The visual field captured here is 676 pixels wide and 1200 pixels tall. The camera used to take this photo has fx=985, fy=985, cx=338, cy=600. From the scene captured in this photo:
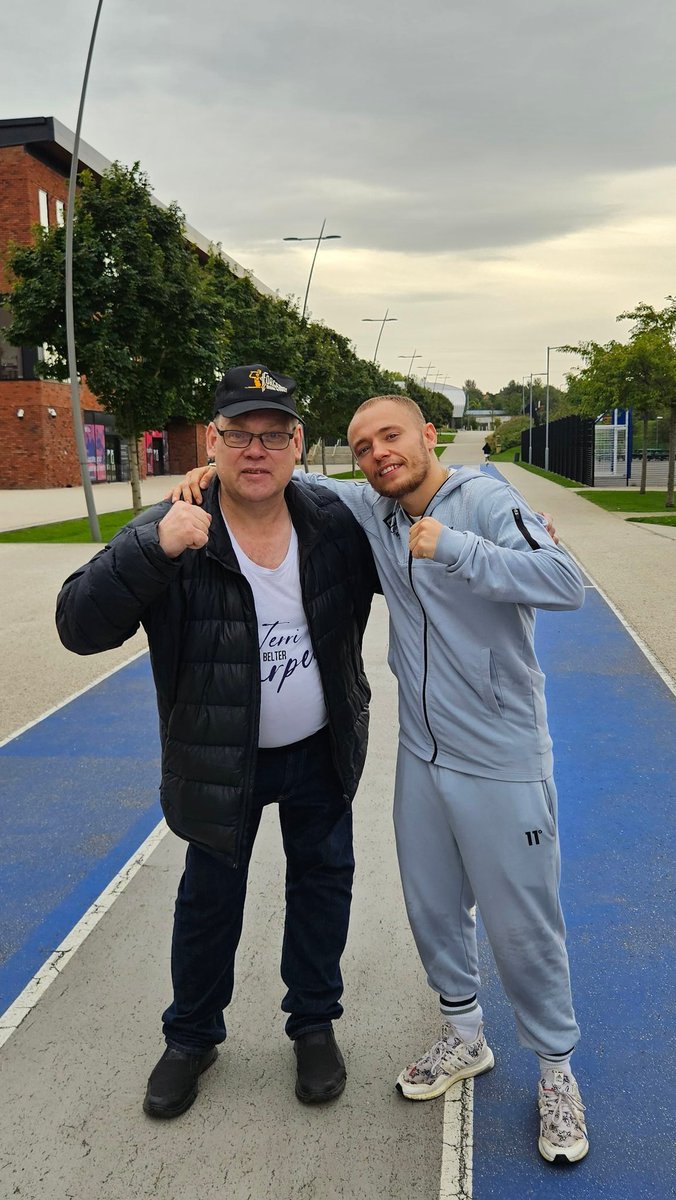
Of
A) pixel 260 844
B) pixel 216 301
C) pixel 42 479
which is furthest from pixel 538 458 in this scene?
pixel 260 844

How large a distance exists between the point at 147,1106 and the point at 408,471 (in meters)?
1.99

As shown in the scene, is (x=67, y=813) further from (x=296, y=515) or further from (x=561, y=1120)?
(x=561, y=1120)

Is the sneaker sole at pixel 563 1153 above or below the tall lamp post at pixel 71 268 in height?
below

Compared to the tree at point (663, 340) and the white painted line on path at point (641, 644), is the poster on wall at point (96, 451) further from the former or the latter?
the white painted line on path at point (641, 644)

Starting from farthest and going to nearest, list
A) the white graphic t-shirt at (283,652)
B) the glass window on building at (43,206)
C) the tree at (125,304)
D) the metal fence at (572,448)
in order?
the glass window on building at (43,206)
the metal fence at (572,448)
the tree at (125,304)
the white graphic t-shirt at (283,652)

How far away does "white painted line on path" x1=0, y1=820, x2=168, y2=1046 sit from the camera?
3.41 meters

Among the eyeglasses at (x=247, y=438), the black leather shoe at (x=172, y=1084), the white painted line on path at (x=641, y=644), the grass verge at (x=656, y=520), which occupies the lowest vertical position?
the grass verge at (x=656, y=520)

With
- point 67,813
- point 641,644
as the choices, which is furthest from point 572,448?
point 67,813

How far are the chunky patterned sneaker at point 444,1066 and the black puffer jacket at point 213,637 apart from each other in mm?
852

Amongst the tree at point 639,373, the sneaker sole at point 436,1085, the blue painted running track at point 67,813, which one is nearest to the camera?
the sneaker sole at point 436,1085

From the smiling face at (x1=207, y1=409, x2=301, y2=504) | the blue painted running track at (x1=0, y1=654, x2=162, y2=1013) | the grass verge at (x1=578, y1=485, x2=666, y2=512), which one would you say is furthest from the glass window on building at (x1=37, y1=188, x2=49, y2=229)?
the smiling face at (x1=207, y1=409, x2=301, y2=504)

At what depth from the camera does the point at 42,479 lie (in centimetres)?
4153

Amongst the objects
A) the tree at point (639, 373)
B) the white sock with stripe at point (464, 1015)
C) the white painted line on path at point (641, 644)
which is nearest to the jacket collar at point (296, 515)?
the white sock with stripe at point (464, 1015)

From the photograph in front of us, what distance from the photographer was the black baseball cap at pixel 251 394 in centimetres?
272
